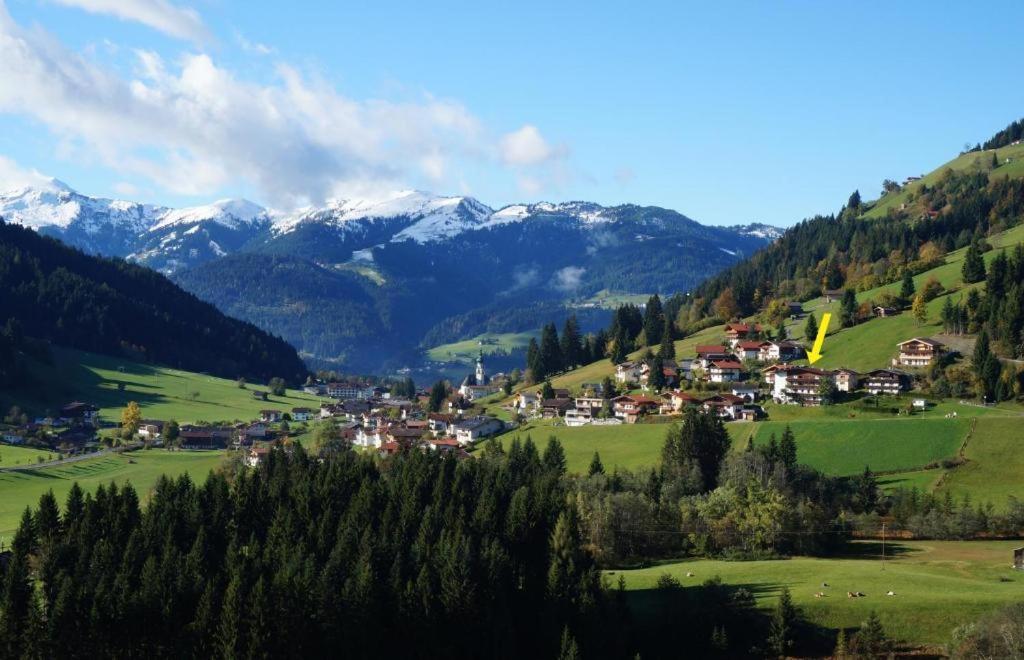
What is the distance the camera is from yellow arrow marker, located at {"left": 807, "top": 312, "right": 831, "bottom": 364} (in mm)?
137125

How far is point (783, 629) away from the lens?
59.7 meters

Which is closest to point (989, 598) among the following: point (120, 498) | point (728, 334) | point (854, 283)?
point (120, 498)

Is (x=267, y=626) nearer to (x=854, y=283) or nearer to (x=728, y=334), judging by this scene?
(x=728, y=334)

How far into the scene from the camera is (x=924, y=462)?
9544 centimetres

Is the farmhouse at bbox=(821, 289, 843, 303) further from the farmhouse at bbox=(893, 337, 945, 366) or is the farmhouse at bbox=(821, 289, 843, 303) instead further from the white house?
the farmhouse at bbox=(893, 337, 945, 366)

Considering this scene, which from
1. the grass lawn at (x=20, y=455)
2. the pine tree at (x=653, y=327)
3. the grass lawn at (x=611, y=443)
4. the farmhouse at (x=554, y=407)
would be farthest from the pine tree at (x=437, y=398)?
the grass lawn at (x=20, y=455)

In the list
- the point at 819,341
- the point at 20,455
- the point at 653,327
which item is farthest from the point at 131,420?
the point at 819,341

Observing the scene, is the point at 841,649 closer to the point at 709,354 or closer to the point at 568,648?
the point at 568,648

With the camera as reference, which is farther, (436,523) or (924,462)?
(924,462)

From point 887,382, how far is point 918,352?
9.59 m

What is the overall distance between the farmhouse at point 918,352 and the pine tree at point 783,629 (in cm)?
7303

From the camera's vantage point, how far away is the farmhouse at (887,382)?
389ft

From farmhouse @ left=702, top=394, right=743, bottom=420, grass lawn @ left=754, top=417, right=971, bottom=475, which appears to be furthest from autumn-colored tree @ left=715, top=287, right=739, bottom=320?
grass lawn @ left=754, top=417, right=971, bottom=475

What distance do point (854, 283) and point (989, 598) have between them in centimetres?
12672
